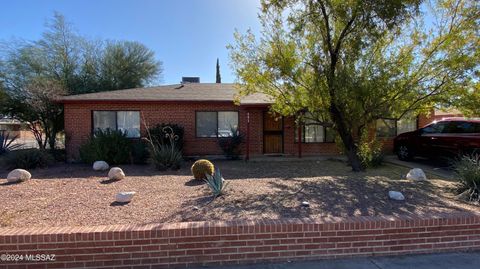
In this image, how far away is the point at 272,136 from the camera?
14133mm

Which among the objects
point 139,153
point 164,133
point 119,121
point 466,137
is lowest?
point 139,153

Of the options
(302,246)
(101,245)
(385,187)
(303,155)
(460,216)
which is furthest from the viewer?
(303,155)

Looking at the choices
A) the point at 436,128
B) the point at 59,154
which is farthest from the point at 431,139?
the point at 59,154

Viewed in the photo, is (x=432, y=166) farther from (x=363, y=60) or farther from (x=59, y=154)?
(x=59, y=154)

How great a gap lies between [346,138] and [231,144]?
5232mm

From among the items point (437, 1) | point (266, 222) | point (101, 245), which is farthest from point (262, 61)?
point (101, 245)

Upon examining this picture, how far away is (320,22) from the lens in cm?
777

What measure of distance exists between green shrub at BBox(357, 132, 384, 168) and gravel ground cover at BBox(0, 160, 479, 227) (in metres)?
2.67

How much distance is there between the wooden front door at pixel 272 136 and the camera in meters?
14.1

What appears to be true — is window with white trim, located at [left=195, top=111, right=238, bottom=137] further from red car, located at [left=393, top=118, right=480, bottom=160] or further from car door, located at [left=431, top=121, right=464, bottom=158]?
car door, located at [left=431, top=121, right=464, bottom=158]

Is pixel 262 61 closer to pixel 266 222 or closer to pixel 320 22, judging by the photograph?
pixel 320 22

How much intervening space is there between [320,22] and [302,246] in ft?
19.4

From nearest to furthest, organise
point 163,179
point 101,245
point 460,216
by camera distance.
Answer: point 101,245, point 460,216, point 163,179

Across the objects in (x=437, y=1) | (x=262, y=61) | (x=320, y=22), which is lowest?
(x=262, y=61)
